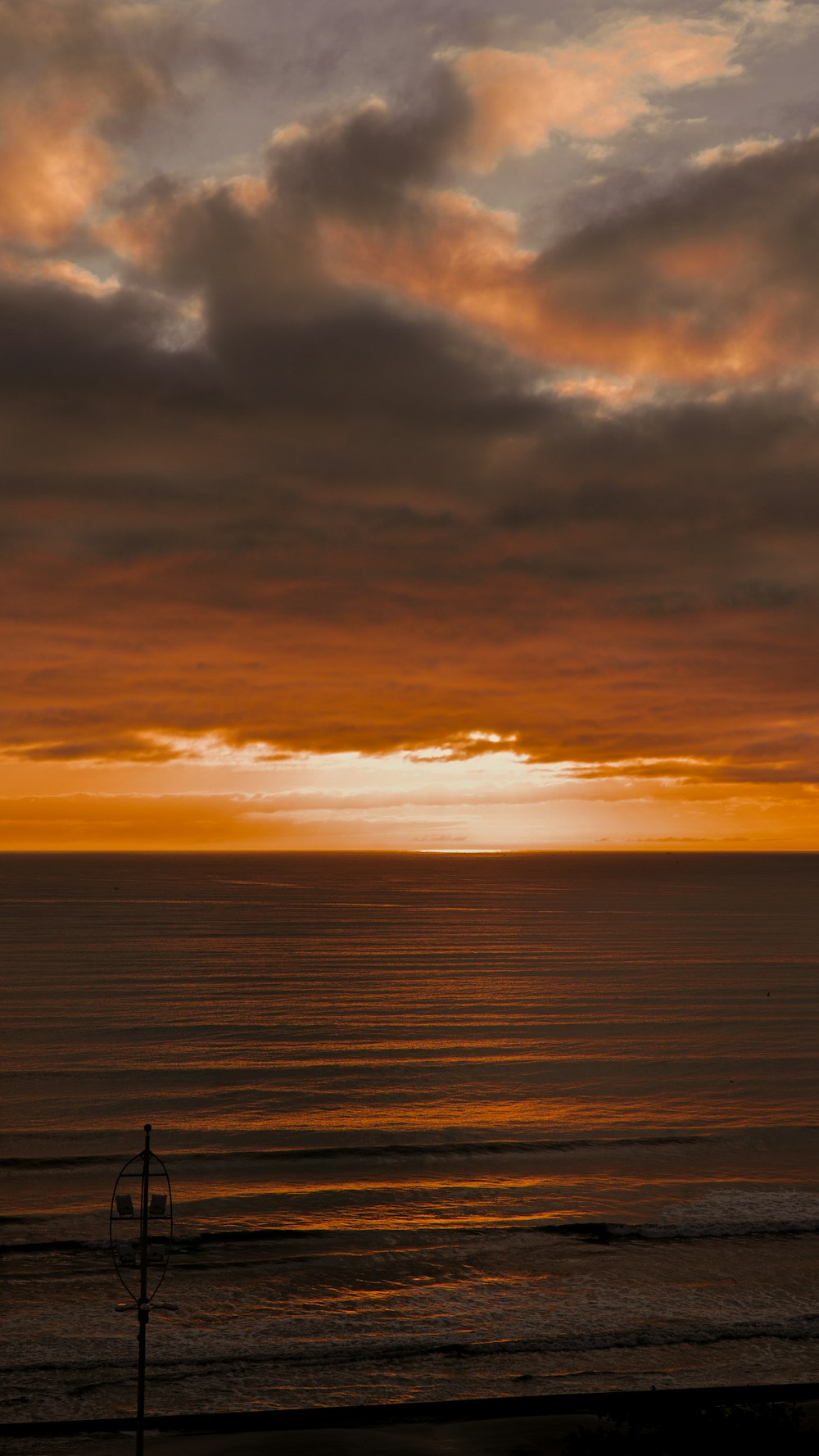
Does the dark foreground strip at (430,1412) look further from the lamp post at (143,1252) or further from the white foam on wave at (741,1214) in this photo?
the white foam on wave at (741,1214)

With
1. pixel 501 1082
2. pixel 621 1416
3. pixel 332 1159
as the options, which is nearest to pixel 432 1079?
pixel 501 1082

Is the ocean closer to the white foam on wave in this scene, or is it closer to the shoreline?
the white foam on wave

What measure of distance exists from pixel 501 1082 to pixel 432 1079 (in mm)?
3610

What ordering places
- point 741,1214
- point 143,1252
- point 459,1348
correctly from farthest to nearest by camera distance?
1. point 741,1214
2. point 459,1348
3. point 143,1252

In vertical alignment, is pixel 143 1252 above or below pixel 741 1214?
above

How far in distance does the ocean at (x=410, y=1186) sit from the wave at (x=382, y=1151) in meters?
0.15

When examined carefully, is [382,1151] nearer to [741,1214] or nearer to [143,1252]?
[741,1214]

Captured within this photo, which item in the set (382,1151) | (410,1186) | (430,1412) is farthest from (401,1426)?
(382,1151)

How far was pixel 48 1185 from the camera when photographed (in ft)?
127

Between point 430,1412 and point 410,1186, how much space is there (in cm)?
1546

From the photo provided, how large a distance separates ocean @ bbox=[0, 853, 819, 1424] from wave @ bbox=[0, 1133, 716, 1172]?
0.15 m

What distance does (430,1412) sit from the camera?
80.3ft

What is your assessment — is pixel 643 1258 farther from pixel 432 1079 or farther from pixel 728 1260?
pixel 432 1079

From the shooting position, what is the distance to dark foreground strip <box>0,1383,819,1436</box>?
77.6 feet
